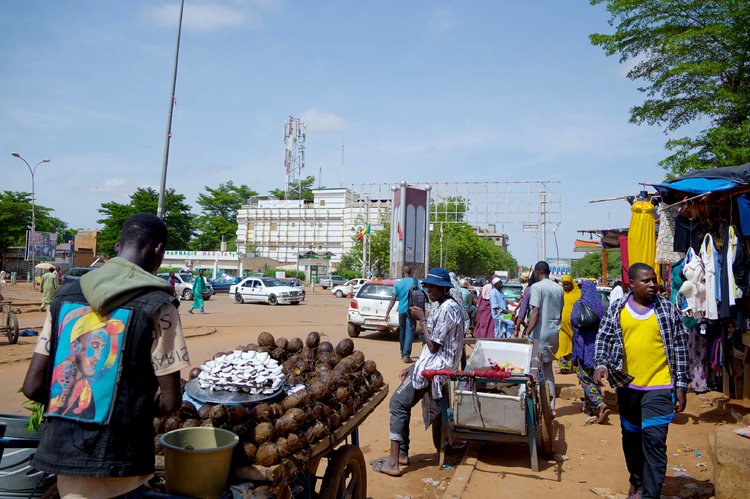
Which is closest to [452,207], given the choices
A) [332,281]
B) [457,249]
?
[457,249]

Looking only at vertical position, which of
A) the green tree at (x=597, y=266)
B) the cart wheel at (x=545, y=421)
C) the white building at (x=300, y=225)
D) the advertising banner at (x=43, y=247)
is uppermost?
the white building at (x=300, y=225)

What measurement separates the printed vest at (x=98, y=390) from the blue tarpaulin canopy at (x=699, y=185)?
6129 mm

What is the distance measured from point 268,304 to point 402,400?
81.7 feet

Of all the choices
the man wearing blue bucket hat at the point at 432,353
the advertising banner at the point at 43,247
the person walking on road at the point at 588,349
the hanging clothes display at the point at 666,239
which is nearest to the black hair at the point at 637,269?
the man wearing blue bucket hat at the point at 432,353

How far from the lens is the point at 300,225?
79.0 meters

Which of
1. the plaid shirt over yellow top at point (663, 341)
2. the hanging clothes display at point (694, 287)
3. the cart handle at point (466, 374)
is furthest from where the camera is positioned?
the hanging clothes display at point (694, 287)

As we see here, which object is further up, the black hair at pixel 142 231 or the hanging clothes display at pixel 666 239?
the hanging clothes display at pixel 666 239

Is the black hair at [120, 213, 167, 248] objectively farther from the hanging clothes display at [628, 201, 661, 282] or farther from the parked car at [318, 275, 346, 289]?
the parked car at [318, 275, 346, 289]

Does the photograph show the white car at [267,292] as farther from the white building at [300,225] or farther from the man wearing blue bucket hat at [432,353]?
the white building at [300,225]

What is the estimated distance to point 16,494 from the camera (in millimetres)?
2812

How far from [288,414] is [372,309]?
37.2 ft

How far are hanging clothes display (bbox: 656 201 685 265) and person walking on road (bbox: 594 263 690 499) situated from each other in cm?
329

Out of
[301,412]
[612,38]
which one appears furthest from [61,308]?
[612,38]

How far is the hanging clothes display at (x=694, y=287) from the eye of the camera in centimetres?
609
